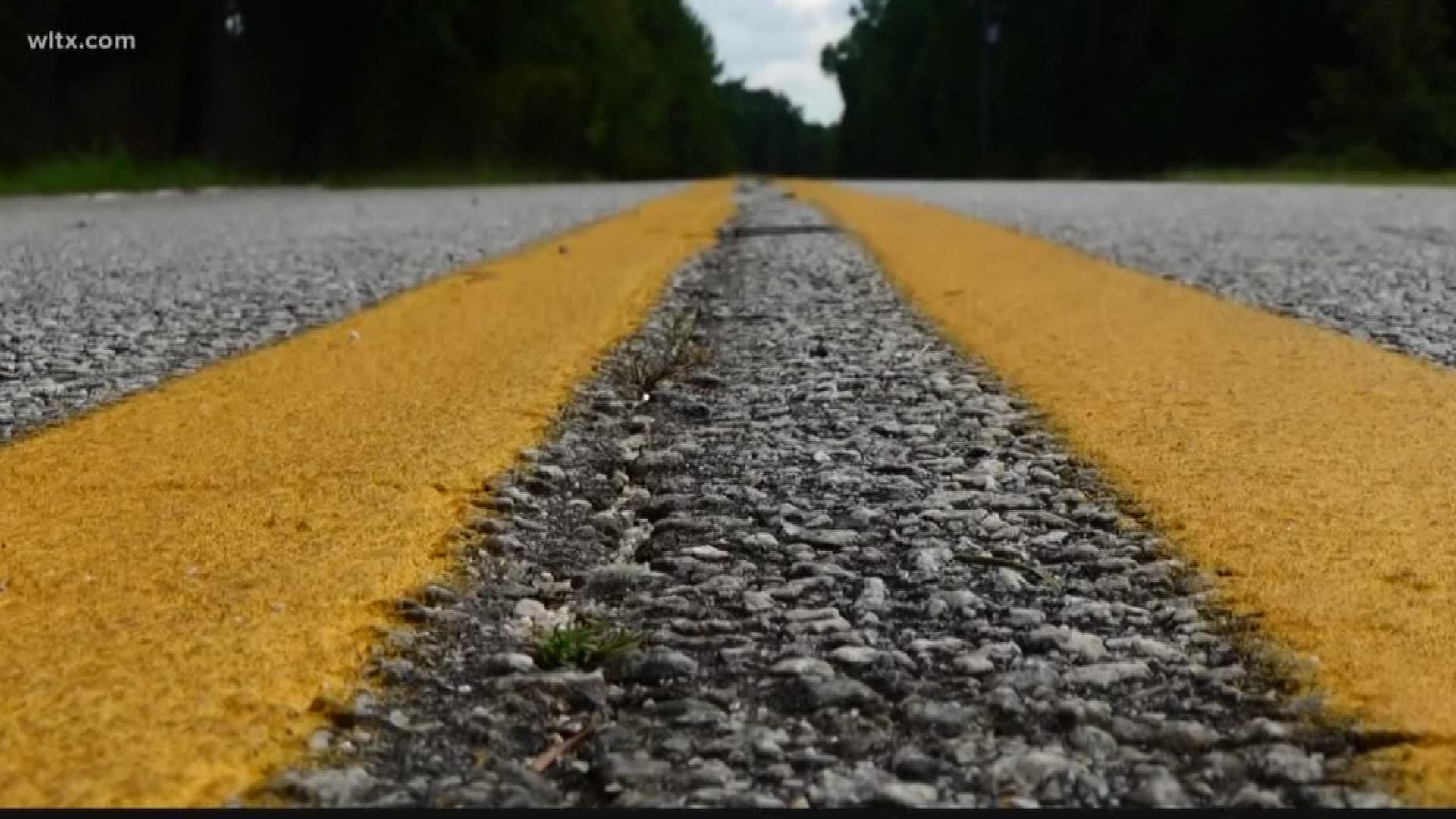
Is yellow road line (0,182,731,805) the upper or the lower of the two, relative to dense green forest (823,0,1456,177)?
lower

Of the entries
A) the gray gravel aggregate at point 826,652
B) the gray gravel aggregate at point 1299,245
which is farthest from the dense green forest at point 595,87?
the gray gravel aggregate at point 826,652

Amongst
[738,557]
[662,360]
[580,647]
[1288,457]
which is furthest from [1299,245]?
[580,647]

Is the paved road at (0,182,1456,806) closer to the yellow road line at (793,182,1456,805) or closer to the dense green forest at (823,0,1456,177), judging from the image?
the yellow road line at (793,182,1456,805)

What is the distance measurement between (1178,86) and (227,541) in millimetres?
44641

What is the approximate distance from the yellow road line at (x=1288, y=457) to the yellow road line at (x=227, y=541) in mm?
746

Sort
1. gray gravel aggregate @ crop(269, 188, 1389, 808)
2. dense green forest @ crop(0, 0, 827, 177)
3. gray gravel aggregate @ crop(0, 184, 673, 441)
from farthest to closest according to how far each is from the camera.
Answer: dense green forest @ crop(0, 0, 827, 177), gray gravel aggregate @ crop(0, 184, 673, 441), gray gravel aggregate @ crop(269, 188, 1389, 808)

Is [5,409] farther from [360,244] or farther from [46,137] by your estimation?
[46,137]

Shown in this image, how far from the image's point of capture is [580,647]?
141 centimetres

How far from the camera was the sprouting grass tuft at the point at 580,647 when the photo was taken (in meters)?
1.39

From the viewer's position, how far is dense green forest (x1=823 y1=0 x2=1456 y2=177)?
1305 inches

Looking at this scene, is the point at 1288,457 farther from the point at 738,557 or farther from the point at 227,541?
the point at 227,541

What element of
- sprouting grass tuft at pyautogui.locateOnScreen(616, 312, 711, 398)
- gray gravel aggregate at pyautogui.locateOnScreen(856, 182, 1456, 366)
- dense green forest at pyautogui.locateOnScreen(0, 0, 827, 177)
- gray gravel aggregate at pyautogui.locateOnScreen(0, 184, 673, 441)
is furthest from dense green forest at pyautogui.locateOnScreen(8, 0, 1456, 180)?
sprouting grass tuft at pyautogui.locateOnScreen(616, 312, 711, 398)

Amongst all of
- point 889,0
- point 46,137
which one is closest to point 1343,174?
point 46,137

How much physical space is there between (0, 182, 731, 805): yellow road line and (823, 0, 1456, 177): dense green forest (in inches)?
1095
